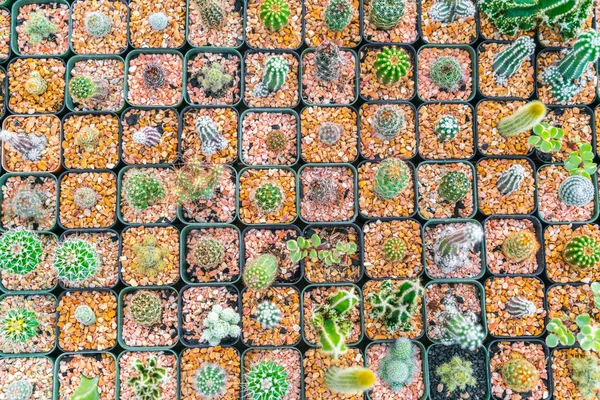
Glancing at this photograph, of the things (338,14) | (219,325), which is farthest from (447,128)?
(219,325)

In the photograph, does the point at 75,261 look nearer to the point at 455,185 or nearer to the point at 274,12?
the point at 274,12

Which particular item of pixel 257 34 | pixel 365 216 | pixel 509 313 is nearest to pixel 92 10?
pixel 257 34

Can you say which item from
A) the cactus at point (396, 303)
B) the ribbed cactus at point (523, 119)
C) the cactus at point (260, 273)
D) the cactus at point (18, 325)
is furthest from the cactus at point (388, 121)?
the cactus at point (18, 325)

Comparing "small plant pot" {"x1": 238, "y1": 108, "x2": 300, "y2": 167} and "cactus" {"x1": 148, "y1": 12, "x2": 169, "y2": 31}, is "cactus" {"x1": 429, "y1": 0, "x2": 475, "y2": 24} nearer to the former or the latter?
"small plant pot" {"x1": 238, "y1": 108, "x2": 300, "y2": 167}

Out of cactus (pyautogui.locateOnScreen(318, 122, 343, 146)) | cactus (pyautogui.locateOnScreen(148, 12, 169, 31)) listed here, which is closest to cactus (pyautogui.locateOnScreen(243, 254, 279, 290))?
cactus (pyautogui.locateOnScreen(318, 122, 343, 146))

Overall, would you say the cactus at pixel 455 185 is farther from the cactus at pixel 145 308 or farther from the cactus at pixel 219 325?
the cactus at pixel 145 308

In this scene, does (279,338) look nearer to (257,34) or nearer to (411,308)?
(411,308)
